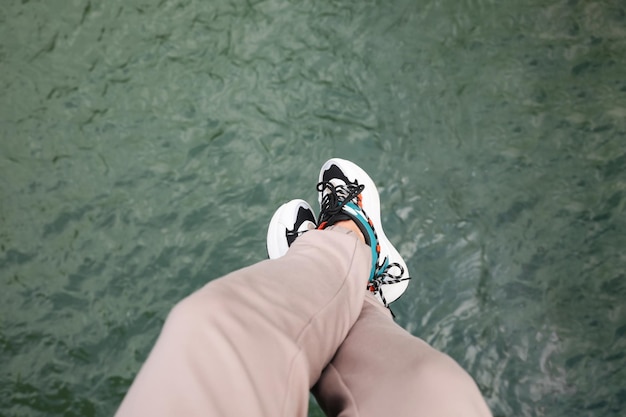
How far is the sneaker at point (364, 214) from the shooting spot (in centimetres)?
101

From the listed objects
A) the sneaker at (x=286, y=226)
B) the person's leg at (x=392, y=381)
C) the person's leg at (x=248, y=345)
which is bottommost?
the sneaker at (x=286, y=226)

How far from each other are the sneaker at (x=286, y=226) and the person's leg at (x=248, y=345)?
35 cm

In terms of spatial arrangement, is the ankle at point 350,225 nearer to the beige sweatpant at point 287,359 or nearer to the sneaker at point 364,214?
the sneaker at point 364,214

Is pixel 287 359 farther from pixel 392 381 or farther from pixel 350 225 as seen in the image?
pixel 350 225

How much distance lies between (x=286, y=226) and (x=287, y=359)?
526 millimetres

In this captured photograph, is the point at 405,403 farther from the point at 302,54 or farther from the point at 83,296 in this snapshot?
the point at 302,54

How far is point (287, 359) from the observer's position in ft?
1.83

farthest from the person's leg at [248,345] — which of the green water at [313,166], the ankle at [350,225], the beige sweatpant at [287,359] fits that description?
the green water at [313,166]

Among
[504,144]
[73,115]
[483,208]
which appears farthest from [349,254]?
[73,115]

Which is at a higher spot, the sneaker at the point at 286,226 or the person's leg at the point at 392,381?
the person's leg at the point at 392,381

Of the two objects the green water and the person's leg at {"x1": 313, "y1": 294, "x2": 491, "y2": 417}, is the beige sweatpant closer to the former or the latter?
the person's leg at {"x1": 313, "y1": 294, "x2": 491, "y2": 417}

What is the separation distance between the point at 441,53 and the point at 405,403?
941 mm

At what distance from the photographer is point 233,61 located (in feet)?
4.20

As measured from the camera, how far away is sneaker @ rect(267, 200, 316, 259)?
106 cm
